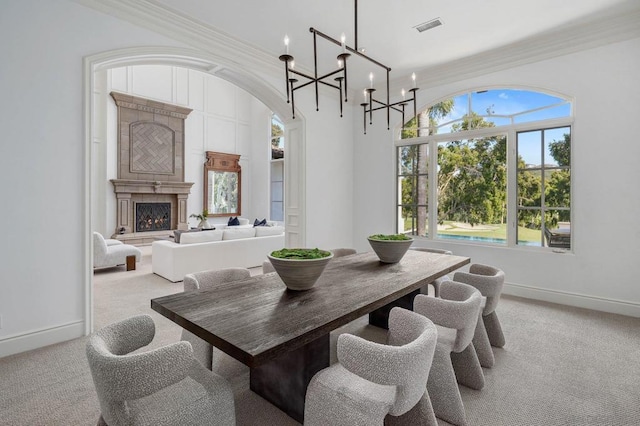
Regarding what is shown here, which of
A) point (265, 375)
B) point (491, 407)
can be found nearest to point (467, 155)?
point (491, 407)

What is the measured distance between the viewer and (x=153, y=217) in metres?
8.46

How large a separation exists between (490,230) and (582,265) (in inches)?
40.8

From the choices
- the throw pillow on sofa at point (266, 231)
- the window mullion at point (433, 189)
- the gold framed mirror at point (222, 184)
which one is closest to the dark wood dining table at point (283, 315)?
the window mullion at point (433, 189)

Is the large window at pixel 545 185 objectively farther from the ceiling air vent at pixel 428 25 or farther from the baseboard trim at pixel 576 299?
the ceiling air vent at pixel 428 25

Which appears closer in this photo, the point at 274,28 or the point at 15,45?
the point at 15,45

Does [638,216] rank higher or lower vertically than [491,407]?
higher

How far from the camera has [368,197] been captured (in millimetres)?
5406

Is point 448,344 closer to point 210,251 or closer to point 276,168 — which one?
point 210,251

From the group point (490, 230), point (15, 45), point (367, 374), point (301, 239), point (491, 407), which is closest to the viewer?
point (367, 374)

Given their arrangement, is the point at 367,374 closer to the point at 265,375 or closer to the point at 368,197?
the point at 265,375

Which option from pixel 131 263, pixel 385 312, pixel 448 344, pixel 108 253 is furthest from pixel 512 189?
pixel 108 253

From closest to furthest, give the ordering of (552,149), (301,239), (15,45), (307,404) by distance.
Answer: (307,404) → (15,45) → (552,149) → (301,239)

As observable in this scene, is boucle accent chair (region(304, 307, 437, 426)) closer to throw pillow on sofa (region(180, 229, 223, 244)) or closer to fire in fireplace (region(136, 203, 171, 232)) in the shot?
throw pillow on sofa (region(180, 229, 223, 244))

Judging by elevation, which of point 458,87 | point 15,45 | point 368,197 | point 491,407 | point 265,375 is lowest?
point 491,407
